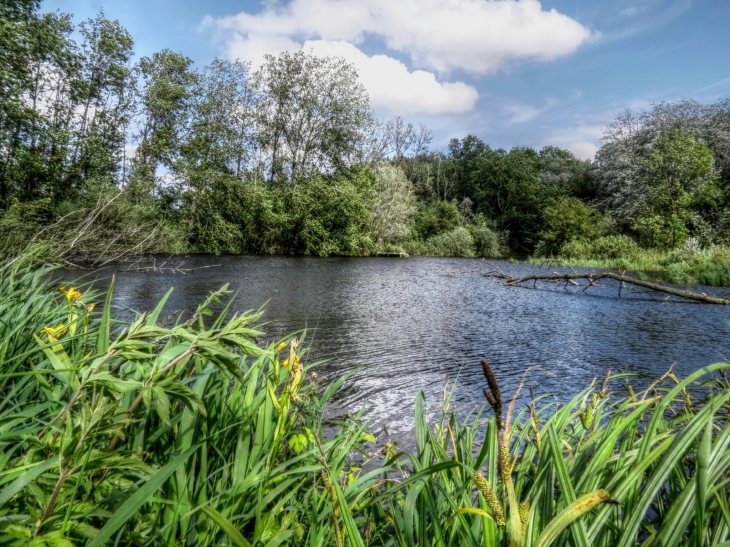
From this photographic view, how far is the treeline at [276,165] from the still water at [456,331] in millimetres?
9220

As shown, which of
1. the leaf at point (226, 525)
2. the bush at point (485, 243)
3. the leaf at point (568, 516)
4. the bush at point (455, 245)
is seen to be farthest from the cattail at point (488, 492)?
the bush at point (485, 243)

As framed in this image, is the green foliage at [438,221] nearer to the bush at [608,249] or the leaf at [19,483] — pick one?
the bush at [608,249]

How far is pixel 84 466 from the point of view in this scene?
41.0 inches

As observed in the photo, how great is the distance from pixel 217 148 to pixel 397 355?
28.1 meters

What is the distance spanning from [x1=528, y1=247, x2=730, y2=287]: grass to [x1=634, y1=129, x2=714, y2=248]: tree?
8.83 feet

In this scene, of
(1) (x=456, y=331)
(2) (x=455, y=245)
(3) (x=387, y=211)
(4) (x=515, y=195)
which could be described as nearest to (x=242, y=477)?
(1) (x=456, y=331)

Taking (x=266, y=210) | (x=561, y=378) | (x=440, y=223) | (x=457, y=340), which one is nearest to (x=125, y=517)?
(x=561, y=378)

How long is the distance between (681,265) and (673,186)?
1416cm

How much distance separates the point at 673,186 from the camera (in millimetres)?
29516

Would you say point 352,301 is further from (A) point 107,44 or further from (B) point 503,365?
(A) point 107,44

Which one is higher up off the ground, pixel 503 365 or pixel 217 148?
pixel 217 148

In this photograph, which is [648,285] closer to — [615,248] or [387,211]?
[615,248]

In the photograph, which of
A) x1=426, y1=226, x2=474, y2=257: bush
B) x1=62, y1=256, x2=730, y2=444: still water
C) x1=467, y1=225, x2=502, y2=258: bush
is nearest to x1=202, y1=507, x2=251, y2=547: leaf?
x1=62, y1=256, x2=730, y2=444: still water

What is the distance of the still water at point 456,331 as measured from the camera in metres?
5.60
